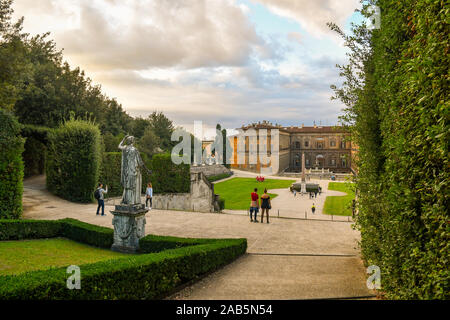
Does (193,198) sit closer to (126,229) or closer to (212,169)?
(126,229)

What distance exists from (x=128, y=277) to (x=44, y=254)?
181 inches

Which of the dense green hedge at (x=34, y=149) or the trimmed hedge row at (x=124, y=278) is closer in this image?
the trimmed hedge row at (x=124, y=278)

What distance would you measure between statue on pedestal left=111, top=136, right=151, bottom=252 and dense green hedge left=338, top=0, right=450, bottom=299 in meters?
6.99

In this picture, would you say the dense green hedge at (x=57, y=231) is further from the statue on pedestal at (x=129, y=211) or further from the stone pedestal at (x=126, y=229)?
the statue on pedestal at (x=129, y=211)

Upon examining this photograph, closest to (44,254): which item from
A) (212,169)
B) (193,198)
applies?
(193,198)

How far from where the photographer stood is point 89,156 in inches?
746

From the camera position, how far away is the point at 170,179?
25.4 m

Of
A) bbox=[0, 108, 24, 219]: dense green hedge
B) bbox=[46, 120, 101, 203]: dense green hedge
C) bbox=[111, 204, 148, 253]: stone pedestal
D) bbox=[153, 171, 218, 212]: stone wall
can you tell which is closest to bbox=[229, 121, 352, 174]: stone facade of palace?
bbox=[153, 171, 218, 212]: stone wall

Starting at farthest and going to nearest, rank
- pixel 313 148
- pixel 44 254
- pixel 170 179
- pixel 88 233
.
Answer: pixel 313 148 < pixel 170 179 < pixel 88 233 < pixel 44 254

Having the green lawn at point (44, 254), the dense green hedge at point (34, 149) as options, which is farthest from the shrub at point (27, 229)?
the dense green hedge at point (34, 149)

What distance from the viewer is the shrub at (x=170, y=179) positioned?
25.4 meters

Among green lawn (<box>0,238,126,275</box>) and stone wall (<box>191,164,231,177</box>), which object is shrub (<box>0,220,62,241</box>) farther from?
stone wall (<box>191,164,231,177</box>)

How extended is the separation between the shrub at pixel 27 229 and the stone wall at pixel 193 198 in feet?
44.8
